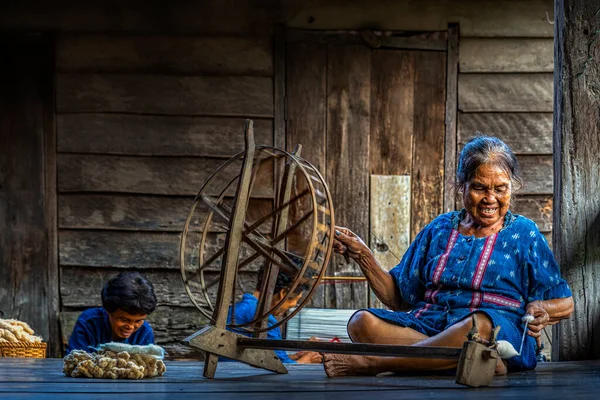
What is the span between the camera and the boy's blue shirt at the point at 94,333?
4.47 meters

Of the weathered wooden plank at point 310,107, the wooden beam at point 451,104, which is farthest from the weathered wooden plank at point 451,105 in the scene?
the weathered wooden plank at point 310,107

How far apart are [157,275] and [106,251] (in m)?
0.34

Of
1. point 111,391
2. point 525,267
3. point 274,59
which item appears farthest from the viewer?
point 274,59

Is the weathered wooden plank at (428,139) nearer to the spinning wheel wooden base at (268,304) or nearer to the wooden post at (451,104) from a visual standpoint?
the wooden post at (451,104)

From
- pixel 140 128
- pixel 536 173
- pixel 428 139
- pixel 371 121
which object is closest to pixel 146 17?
pixel 140 128

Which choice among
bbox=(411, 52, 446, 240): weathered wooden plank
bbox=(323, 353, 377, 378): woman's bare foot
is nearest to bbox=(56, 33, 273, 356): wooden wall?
bbox=(411, 52, 446, 240): weathered wooden plank

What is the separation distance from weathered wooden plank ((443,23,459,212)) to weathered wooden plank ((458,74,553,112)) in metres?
0.05

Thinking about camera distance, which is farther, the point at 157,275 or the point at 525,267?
the point at 157,275

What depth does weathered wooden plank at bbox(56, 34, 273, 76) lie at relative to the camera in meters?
5.93

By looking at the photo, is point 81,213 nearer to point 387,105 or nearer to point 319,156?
point 319,156

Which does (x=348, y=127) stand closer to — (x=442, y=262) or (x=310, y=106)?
(x=310, y=106)

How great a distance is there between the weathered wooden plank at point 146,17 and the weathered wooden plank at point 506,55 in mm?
1210

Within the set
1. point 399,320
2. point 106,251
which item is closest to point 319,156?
point 106,251

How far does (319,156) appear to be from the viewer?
19.6 ft
